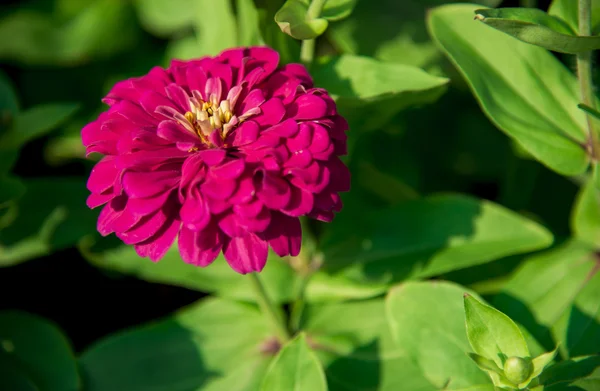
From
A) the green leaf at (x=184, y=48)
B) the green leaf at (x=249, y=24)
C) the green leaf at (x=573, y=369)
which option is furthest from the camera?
the green leaf at (x=184, y=48)

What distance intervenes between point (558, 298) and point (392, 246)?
0.83ft

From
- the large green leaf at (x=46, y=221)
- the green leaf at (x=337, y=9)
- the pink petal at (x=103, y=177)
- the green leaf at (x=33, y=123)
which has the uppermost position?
the green leaf at (x=337, y=9)

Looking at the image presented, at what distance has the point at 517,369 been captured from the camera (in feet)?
2.14

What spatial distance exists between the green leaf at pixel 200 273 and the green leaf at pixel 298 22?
403 mm

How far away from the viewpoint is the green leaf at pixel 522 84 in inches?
34.6

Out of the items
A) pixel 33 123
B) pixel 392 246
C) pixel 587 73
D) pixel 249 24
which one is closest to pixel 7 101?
pixel 33 123

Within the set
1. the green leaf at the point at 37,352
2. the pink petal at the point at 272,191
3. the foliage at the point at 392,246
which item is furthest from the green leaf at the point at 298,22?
the green leaf at the point at 37,352

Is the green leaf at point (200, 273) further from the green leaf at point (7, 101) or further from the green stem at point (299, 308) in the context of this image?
the green leaf at point (7, 101)

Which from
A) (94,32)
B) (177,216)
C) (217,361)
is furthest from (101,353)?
(94,32)

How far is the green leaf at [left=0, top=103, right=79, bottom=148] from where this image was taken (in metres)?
1.02

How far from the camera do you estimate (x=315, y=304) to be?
104cm

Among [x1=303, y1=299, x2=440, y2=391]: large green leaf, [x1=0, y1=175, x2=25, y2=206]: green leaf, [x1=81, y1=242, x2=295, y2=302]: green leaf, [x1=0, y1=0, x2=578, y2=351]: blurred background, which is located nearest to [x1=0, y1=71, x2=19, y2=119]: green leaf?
[x1=0, y1=0, x2=578, y2=351]: blurred background

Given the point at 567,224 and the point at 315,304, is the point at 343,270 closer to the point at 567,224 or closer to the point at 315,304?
the point at 315,304

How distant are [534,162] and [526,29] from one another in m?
0.54
